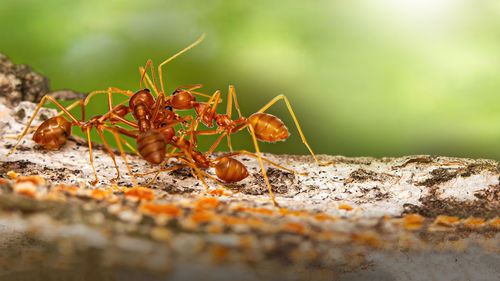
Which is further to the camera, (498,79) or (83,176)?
(498,79)

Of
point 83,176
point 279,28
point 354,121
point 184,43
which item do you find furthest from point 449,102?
point 83,176

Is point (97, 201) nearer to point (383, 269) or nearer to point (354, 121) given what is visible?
point (383, 269)

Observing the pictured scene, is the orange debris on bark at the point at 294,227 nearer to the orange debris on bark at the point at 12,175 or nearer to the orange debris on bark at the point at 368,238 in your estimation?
the orange debris on bark at the point at 368,238

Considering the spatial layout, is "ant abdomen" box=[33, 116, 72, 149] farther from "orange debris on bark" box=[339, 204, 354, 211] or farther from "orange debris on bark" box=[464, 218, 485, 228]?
"orange debris on bark" box=[464, 218, 485, 228]

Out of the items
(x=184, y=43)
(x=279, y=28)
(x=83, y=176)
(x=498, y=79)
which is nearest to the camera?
(x=83, y=176)

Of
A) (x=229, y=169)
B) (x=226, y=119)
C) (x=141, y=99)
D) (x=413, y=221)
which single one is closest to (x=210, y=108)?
(x=226, y=119)

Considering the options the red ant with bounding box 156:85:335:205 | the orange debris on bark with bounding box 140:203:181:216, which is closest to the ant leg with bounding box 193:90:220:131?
the red ant with bounding box 156:85:335:205

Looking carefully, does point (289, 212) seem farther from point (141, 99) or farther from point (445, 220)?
point (141, 99)

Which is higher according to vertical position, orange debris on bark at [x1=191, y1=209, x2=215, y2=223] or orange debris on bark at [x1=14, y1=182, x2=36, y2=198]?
orange debris on bark at [x1=14, y1=182, x2=36, y2=198]
